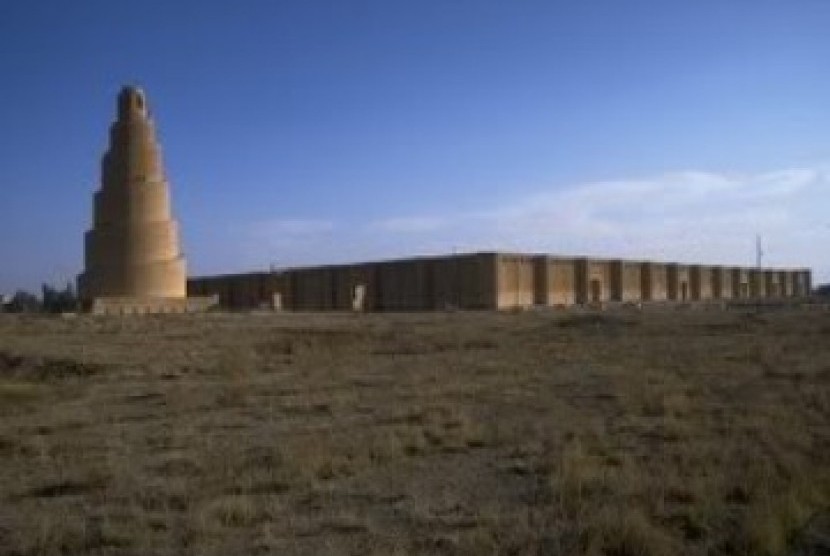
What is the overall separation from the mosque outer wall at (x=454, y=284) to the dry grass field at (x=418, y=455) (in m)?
46.3

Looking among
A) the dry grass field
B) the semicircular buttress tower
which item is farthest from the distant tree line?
the dry grass field

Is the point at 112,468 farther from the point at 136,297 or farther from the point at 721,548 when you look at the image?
the point at 136,297

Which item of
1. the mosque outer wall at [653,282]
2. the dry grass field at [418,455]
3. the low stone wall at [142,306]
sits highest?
the mosque outer wall at [653,282]

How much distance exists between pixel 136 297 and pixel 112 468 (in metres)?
48.9

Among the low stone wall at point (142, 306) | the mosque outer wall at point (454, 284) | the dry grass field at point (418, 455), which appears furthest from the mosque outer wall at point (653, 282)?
the dry grass field at point (418, 455)

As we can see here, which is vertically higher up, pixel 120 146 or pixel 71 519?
pixel 120 146

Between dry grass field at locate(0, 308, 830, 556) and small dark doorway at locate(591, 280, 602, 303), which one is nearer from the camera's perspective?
dry grass field at locate(0, 308, 830, 556)

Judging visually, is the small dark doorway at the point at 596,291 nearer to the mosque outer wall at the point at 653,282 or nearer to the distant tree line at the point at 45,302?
the mosque outer wall at the point at 653,282

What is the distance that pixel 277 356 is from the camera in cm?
2908

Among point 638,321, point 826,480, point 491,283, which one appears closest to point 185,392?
point 826,480

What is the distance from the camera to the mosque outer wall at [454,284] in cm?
7281

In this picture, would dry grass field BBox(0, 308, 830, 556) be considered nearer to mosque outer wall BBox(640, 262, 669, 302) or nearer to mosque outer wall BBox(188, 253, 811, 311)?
mosque outer wall BBox(188, 253, 811, 311)

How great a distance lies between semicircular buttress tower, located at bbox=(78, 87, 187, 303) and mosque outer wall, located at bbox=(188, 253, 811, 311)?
1385 centimetres

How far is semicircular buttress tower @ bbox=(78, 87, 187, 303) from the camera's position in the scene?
197 ft
